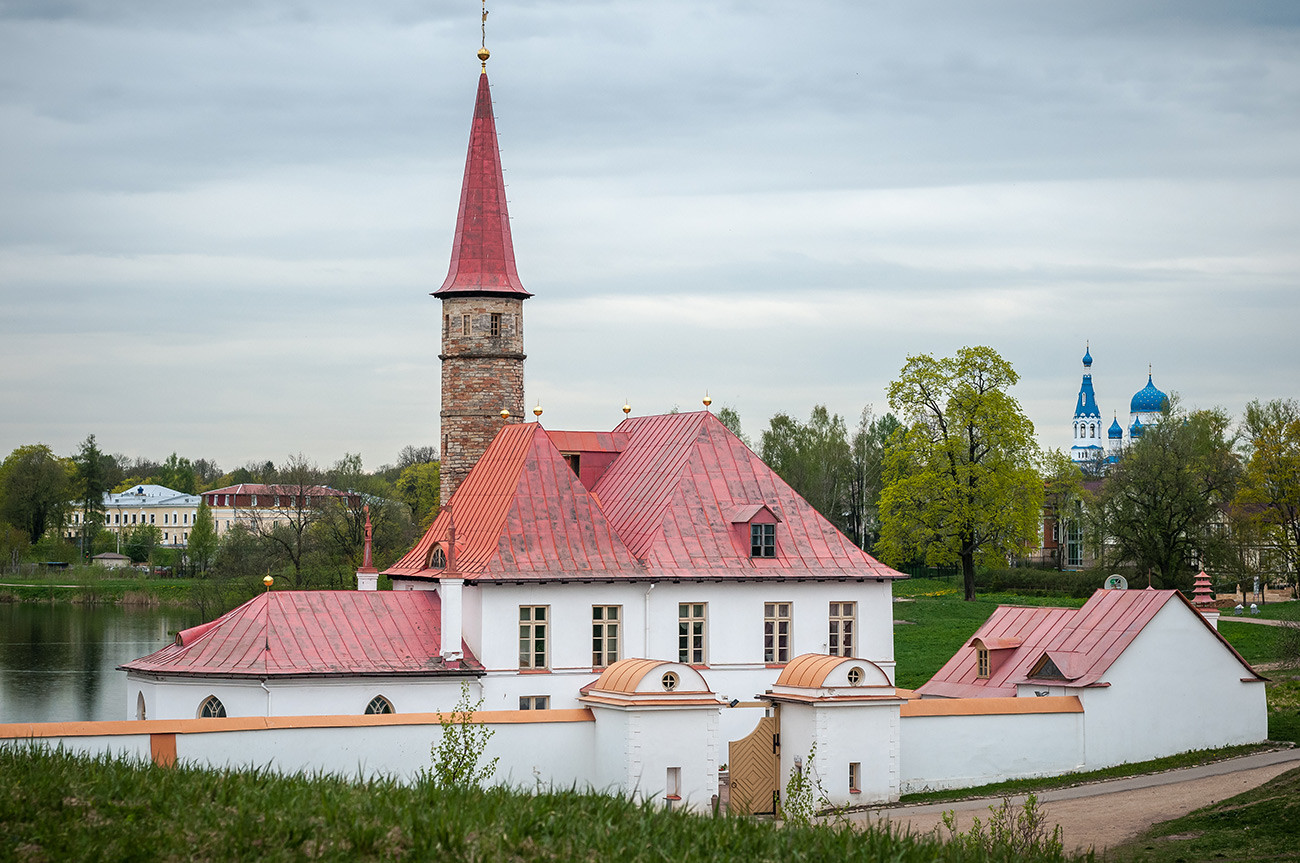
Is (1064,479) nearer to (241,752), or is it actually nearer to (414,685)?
(414,685)

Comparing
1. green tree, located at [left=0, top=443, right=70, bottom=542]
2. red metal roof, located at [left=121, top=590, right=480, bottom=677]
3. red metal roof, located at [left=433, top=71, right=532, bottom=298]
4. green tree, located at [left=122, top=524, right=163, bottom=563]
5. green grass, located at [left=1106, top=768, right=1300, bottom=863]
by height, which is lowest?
green grass, located at [left=1106, top=768, right=1300, bottom=863]

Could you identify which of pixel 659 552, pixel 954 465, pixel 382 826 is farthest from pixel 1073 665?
pixel 954 465

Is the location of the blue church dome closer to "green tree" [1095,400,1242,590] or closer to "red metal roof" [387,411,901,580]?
"green tree" [1095,400,1242,590]

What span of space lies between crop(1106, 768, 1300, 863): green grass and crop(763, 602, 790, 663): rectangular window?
37.1 ft

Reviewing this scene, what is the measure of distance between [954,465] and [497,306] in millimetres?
20438

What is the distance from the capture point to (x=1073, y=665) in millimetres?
28109

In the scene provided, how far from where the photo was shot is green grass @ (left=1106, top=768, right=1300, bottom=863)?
18.0 meters

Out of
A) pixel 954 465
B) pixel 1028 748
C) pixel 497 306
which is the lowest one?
pixel 1028 748

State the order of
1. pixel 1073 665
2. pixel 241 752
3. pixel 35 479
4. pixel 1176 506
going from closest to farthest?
pixel 241 752, pixel 1073 665, pixel 1176 506, pixel 35 479

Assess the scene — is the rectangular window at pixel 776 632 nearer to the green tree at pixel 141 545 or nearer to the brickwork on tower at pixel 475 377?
the brickwork on tower at pixel 475 377

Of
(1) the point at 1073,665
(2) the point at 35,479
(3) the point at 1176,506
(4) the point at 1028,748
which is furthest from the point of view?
(2) the point at 35,479

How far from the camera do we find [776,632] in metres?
31.6

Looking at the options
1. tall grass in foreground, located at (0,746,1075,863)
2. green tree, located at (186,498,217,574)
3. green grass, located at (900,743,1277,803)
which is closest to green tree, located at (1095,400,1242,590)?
green grass, located at (900,743,1277,803)

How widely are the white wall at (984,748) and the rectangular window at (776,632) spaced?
20.7 ft
